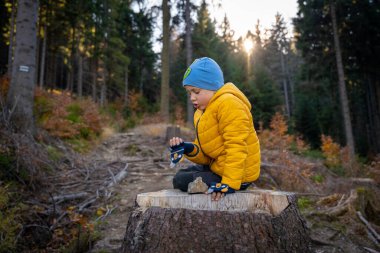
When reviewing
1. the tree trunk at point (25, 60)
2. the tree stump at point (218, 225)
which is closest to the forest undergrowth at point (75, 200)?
the tree trunk at point (25, 60)

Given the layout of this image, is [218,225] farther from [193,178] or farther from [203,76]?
[203,76]

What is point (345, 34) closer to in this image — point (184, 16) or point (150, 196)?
point (184, 16)

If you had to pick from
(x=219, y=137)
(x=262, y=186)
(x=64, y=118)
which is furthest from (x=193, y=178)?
(x=64, y=118)

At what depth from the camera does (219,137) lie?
105 inches

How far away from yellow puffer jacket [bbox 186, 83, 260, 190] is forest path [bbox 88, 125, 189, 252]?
1.95m

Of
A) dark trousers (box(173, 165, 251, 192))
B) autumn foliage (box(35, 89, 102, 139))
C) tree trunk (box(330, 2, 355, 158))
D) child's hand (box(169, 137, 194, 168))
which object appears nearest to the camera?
dark trousers (box(173, 165, 251, 192))

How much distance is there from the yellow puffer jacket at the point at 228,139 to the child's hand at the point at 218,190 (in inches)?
1.5

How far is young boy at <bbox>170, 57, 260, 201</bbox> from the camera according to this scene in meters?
2.42

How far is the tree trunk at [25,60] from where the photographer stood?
663 centimetres

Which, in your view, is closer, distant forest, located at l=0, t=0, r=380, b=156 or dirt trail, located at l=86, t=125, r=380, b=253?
dirt trail, located at l=86, t=125, r=380, b=253

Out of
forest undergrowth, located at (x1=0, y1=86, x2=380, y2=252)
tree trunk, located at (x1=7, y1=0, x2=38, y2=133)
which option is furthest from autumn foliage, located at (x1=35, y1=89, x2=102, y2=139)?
tree trunk, located at (x1=7, y1=0, x2=38, y2=133)

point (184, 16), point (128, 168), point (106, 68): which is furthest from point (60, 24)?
point (128, 168)

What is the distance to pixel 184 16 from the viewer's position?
17578 millimetres

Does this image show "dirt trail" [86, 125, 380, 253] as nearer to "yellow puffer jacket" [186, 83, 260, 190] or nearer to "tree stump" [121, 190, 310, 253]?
"tree stump" [121, 190, 310, 253]
